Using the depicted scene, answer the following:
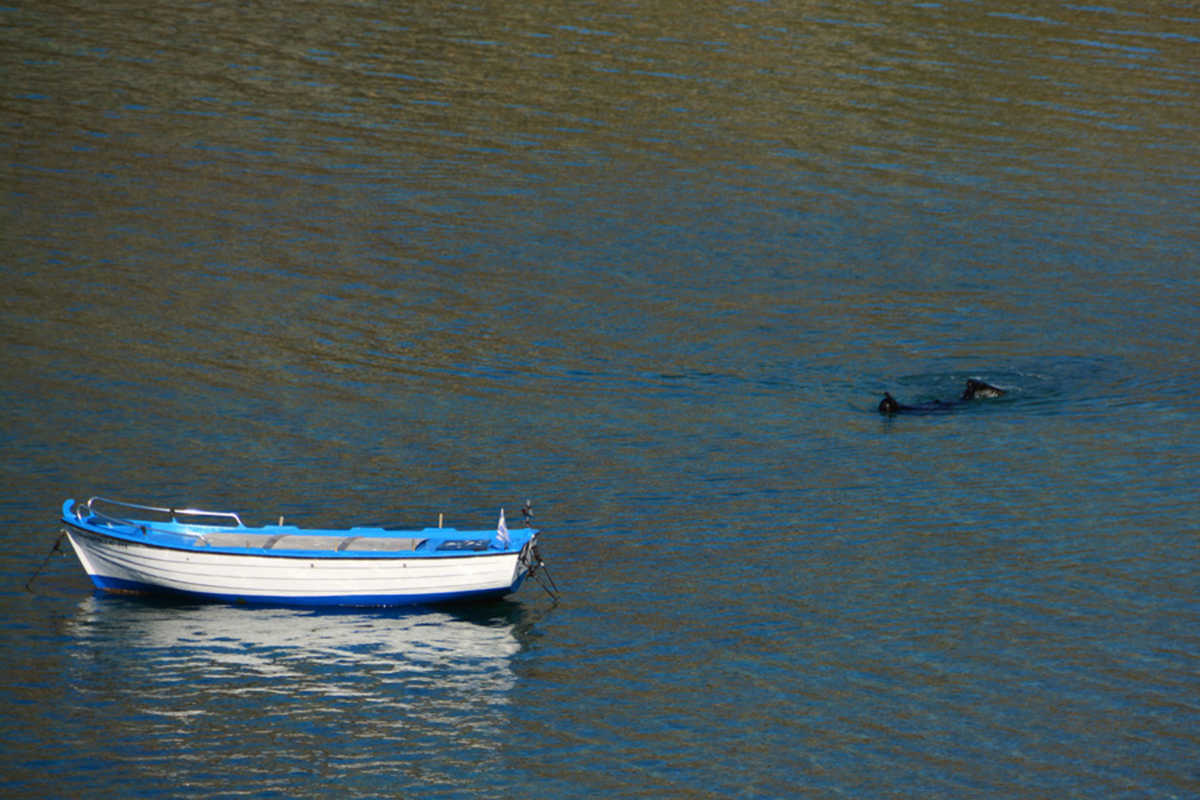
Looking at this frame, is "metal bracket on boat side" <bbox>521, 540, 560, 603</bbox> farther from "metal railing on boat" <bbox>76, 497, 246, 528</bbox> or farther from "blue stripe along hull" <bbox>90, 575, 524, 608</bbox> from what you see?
"metal railing on boat" <bbox>76, 497, 246, 528</bbox>

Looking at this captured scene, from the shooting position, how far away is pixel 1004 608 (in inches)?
1415

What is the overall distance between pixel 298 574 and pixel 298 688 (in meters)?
3.64

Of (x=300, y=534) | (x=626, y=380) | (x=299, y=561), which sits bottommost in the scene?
(x=299, y=561)

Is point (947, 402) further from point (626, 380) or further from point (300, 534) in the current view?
point (300, 534)

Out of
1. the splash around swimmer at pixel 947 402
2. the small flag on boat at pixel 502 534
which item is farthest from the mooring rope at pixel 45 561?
the splash around swimmer at pixel 947 402

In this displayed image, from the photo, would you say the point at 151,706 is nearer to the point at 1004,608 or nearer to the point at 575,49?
the point at 1004,608

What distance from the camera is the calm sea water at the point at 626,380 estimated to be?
31.8 meters

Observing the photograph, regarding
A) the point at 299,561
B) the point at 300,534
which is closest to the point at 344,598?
the point at 299,561

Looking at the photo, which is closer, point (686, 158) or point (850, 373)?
point (850, 373)

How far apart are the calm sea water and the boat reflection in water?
108 mm

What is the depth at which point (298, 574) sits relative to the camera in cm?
3597

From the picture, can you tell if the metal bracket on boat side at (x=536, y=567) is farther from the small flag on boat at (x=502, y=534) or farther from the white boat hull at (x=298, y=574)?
the small flag on boat at (x=502, y=534)

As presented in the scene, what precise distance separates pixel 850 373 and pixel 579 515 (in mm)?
12499

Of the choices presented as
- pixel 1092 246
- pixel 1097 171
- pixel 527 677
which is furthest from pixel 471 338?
pixel 1097 171
